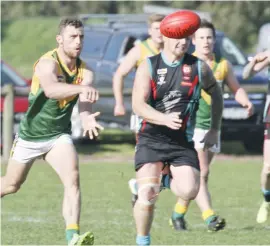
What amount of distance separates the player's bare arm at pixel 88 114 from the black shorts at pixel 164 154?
21.8 inches

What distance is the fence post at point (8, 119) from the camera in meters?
16.9

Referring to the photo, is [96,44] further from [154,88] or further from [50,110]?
[154,88]

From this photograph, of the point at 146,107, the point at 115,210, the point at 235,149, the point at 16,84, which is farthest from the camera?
the point at 235,149

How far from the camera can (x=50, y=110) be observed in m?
8.94

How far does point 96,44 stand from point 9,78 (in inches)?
88.3

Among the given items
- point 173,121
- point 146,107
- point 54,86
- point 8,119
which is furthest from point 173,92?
point 8,119

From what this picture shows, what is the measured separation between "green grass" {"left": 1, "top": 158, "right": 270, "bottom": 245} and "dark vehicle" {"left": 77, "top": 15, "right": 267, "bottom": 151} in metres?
1.62

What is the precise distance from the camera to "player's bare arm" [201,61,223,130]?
8734 millimetres

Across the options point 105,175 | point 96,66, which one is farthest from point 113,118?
point 105,175

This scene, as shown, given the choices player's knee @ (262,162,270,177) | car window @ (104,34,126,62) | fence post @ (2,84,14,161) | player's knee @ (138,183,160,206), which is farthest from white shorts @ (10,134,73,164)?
car window @ (104,34,126,62)

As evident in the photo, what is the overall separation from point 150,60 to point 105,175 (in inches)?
270

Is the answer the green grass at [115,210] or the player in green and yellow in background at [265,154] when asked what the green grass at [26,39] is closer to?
the green grass at [115,210]

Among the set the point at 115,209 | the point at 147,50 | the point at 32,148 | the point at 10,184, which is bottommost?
the point at 115,209

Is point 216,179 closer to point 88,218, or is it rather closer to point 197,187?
point 88,218
